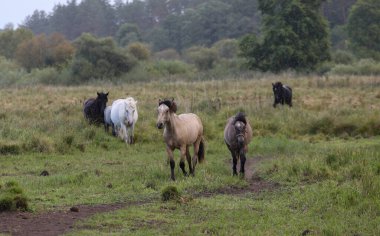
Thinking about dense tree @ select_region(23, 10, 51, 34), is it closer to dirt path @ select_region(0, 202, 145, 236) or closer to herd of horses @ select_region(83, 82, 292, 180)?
herd of horses @ select_region(83, 82, 292, 180)

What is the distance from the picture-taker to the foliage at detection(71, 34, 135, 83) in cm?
4700

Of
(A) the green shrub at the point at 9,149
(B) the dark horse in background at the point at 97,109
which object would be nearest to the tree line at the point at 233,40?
(B) the dark horse in background at the point at 97,109

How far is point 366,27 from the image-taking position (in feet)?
194

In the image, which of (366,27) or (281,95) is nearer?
(281,95)

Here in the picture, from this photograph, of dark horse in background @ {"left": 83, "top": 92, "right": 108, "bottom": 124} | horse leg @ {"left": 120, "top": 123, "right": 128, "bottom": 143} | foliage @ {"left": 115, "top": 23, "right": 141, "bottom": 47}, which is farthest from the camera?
foliage @ {"left": 115, "top": 23, "right": 141, "bottom": 47}

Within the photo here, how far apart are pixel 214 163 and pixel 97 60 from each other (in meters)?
33.6

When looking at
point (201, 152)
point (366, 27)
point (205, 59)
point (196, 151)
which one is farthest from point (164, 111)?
point (205, 59)

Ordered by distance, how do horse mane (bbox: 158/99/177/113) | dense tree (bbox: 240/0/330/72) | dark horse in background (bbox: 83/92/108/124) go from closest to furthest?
horse mane (bbox: 158/99/177/113), dark horse in background (bbox: 83/92/108/124), dense tree (bbox: 240/0/330/72)

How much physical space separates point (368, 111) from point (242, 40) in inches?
978

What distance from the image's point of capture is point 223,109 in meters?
23.8

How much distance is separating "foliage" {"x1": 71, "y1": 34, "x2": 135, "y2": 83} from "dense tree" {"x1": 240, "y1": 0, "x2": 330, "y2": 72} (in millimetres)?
10046

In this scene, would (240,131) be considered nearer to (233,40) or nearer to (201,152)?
(201,152)

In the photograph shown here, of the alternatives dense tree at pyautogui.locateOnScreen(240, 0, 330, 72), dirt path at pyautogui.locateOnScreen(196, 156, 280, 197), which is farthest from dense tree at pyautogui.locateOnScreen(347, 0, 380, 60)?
dirt path at pyautogui.locateOnScreen(196, 156, 280, 197)

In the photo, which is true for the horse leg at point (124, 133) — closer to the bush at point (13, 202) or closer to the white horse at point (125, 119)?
the white horse at point (125, 119)
